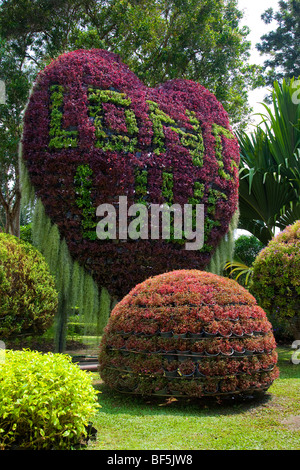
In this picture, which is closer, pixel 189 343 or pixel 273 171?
pixel 189 343

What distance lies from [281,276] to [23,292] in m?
3.88

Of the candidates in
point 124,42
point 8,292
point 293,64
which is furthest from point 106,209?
point 293,64

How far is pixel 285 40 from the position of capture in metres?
21.3

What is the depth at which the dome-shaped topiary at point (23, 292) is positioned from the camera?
474 cm

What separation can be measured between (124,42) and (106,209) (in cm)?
738

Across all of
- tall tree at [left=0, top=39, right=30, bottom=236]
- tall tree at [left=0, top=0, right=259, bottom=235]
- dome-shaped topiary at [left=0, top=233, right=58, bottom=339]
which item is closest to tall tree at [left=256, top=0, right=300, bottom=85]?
tall tree at [left=0, top=0, right=259, bottom=235]

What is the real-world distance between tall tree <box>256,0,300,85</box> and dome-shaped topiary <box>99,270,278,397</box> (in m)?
19.5

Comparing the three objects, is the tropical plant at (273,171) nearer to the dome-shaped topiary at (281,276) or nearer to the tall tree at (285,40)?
the dome-shaped topiary at (281,276)

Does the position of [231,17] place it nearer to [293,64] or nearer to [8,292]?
[293,64]

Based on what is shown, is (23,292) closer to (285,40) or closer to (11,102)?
(11,102)

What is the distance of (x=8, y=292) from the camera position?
4.77 meters

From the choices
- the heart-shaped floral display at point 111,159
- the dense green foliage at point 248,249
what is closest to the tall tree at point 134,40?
the dense green foliage at point 248,249

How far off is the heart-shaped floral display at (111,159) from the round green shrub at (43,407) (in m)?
3.04

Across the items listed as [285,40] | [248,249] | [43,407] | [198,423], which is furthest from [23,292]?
[285,40]
